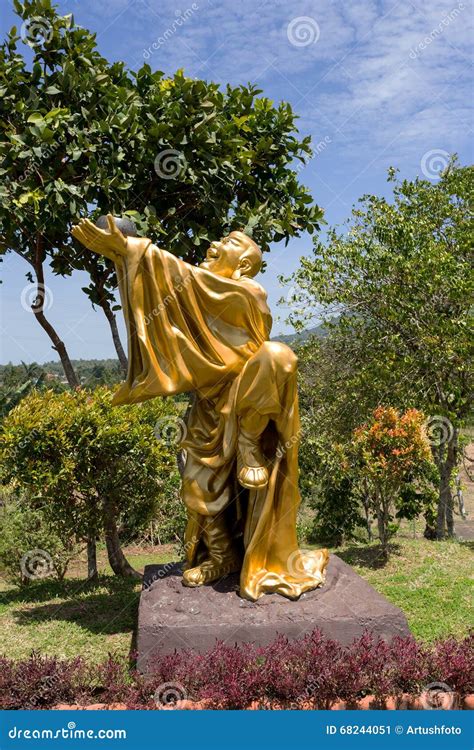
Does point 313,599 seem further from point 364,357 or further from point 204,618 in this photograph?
point 364,357

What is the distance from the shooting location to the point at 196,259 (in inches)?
311

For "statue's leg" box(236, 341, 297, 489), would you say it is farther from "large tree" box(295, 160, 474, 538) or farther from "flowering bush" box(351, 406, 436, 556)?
"large tree" box(295, 160, 474, 538)

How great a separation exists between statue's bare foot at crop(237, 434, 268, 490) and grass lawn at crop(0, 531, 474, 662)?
5.57ft

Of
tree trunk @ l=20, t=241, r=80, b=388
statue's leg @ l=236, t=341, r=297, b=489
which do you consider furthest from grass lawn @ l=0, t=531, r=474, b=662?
tree trunk @ l=20, t=241, r=80, b=388

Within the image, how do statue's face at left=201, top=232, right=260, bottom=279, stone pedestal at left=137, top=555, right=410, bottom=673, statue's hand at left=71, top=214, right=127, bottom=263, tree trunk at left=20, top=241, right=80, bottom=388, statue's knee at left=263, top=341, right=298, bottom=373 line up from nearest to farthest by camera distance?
stone pedestal at left=137, top=555, right=410, bottom=673
statue's knee at left=263, top=341, right=298, bottom=373
statue's hand at left=71, top=214, right=127, bottom=263
statue's face at left=201, top=232, right=260, bottom=279
tree trunk at left=20, top=241, right=80, bottom=388

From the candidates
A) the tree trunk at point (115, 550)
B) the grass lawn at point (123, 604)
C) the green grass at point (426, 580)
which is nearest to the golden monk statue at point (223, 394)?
the grass lawn at point (123, 604)

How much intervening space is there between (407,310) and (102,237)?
243 inches

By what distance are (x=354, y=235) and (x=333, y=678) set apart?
8.01 m

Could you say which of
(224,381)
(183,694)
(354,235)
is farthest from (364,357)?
(183,694)

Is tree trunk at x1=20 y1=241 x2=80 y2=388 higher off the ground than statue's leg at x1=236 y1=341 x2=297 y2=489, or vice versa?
tree trunk at x1=20 y1=241 x2=80 y2=388

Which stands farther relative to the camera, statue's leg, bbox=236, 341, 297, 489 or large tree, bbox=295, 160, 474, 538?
large tree, bbox=295, 160, 474, 538

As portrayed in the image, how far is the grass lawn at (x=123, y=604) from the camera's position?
5.35 metres

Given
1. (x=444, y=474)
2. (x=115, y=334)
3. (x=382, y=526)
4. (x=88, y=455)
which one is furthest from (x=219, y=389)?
(x=444, y=474)

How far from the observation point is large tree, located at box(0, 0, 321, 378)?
6.72m
